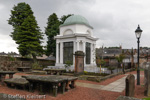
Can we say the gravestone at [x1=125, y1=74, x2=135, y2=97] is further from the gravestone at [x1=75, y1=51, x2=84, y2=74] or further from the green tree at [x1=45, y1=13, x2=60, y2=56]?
the green tree at [x1=45, y1=13, x2=60, y2=56]

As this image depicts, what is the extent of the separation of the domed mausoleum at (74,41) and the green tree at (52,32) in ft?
32.3

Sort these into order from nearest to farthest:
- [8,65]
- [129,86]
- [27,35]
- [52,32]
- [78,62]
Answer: [129,86]
[78,62]
[8,65]
[27,35]
[52,32]

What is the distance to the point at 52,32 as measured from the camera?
30266 millimetres

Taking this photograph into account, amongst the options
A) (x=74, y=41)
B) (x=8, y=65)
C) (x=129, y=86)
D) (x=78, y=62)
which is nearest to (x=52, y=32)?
(x=74, y=41)

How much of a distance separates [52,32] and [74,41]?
42.4ft

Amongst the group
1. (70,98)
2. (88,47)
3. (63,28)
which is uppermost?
(63,28)

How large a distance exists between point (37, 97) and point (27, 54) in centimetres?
2235

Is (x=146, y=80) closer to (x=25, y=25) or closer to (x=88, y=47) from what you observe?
(x=88, y=47)

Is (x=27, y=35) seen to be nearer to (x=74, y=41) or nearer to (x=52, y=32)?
(x=52, y=32)

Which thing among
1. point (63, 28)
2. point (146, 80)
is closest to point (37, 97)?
point (146, 80)

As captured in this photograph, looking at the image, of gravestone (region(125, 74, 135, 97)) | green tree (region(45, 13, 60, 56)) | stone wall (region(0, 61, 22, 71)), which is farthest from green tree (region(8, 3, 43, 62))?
gravestone (region(125, 74, 135, 97))

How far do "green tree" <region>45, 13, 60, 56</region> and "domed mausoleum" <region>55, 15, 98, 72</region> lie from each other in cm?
986

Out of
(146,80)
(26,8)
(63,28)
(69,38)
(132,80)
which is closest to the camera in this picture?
(132,80)

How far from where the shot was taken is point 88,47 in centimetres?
2030
